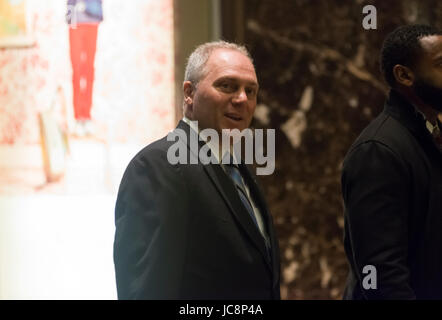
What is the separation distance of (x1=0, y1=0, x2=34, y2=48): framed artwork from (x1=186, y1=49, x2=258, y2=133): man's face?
1.20 meters

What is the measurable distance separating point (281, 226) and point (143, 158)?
155 cm

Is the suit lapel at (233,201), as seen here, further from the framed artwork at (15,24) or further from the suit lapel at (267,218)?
the framed artwork at (15,24)

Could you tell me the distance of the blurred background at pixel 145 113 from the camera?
3.22 m

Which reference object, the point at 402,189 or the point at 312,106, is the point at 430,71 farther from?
the point at 312,106

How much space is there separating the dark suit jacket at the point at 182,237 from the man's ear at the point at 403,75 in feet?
2.15

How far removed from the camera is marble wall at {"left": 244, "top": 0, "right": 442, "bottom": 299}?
3582 millimetres

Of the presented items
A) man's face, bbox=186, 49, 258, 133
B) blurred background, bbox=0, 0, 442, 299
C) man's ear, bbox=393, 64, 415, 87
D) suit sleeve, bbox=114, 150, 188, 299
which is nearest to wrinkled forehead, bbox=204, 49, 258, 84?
man's face, bbox=186, 49, 258, 133

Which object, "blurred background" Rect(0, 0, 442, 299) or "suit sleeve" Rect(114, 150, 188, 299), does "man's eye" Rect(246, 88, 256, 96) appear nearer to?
"suit sleeve" Rect(114, 150, 188, 299)

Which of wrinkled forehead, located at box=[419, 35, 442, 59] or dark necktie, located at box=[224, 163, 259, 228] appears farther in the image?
wrinkled forehead, located at box=[419, 35, 442, 59]

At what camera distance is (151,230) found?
6.89ft

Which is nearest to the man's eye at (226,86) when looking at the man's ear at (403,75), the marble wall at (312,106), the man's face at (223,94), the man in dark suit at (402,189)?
the man's face at (223,94)

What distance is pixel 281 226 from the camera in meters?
3.62

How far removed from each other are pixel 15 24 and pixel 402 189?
5.86 feet
